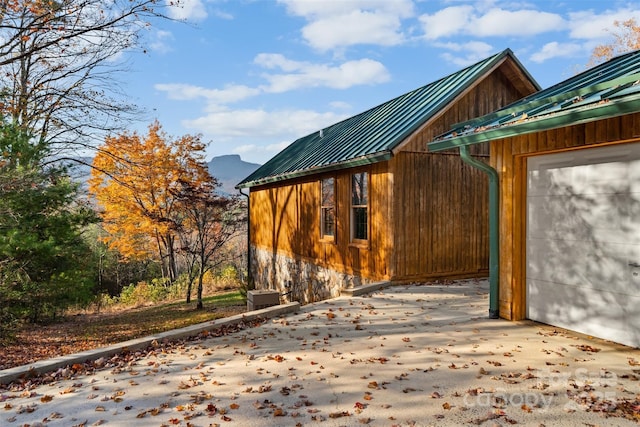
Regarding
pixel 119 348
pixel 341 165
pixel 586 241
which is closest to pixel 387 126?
pixel 341 165

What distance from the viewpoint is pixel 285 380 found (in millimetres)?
4250

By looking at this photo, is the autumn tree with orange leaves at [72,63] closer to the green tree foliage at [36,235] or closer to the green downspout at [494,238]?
the green tree foliage at [36,235]

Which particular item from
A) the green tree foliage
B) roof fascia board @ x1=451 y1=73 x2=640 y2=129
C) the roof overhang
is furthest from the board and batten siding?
the green tree foliage

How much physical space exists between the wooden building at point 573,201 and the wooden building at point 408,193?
113 inches

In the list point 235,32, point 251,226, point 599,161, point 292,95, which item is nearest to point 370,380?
point 599,161

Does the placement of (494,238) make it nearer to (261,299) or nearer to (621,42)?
(261,299)

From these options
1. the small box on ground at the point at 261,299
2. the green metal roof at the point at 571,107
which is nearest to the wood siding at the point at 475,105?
the green metal roof at the point at 571,107

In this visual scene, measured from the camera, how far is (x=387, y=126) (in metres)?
10.4

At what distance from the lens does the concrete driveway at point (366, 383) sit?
11.1 feet

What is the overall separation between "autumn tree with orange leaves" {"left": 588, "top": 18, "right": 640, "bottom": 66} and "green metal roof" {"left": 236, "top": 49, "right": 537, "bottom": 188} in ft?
74.0

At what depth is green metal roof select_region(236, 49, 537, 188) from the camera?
30.3ft

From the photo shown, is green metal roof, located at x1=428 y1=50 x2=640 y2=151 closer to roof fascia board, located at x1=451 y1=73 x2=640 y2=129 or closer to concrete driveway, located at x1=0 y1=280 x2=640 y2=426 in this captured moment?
roof fascia board, located at x1=451 y1=73 x2=640 y2=129

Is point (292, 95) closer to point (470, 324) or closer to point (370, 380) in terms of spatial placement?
point (470, 324)

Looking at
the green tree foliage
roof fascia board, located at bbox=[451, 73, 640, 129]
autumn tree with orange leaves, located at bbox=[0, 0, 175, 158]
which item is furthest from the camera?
the green tree foliage
